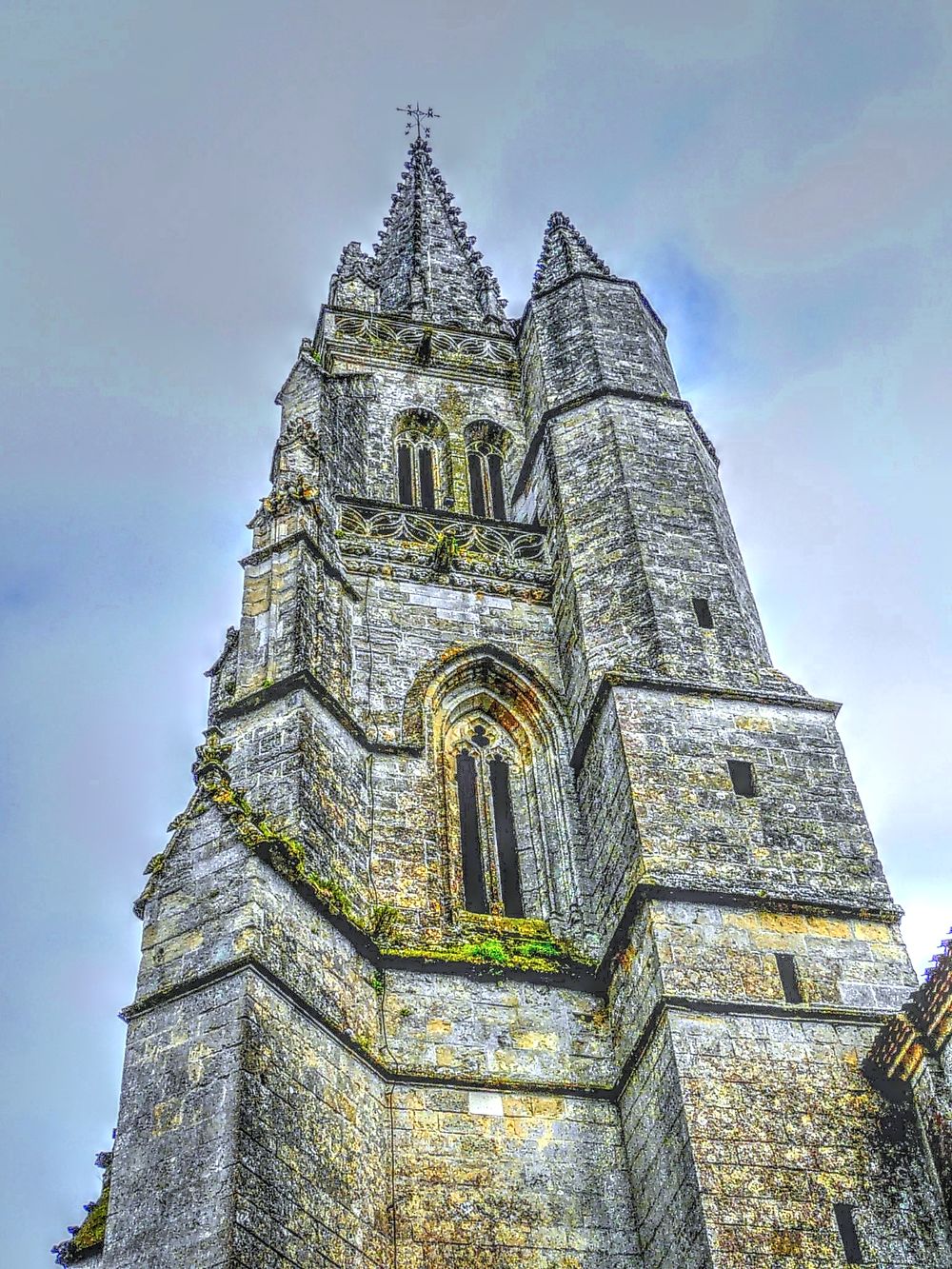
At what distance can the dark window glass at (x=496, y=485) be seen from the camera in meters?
21.3

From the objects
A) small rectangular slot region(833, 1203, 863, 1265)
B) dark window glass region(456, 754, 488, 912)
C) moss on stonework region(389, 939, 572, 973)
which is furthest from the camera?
dark window glass region(456, 754, 488, 912)

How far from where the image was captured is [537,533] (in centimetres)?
1900

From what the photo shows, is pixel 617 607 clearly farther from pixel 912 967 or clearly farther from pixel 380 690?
pixel 912 967

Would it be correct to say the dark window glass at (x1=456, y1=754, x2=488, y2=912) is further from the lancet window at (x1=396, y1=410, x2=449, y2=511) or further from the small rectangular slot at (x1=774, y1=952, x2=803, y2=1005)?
A: the lancet window at (x1=396, y1=410, x2=449, y2=511)

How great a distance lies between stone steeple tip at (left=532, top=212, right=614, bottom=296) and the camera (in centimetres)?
2211

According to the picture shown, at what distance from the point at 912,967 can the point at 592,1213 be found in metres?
3.16

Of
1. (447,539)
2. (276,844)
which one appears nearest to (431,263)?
(447,539)

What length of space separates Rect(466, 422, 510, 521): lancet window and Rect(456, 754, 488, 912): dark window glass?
5.55 meters

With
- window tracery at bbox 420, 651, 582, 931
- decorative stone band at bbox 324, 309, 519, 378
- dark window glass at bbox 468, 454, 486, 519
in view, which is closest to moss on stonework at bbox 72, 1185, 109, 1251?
window tracery at bbox 420, 651, 582, 931

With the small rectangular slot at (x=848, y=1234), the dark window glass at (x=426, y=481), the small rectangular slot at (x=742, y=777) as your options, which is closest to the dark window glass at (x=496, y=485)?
the dark window glass at (x=426, y=481)

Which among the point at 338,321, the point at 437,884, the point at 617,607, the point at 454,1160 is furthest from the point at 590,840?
the point at 338,321

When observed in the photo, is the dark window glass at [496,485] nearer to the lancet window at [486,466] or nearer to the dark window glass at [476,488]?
the lancet window at [486,466]

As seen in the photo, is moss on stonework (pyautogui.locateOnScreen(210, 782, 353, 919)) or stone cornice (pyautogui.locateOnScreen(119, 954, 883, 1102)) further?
moss on stonework (pyautogui.locateOnScreen(210, 782, 353, 919))

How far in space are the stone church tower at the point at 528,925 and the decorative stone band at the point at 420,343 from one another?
382 cm
